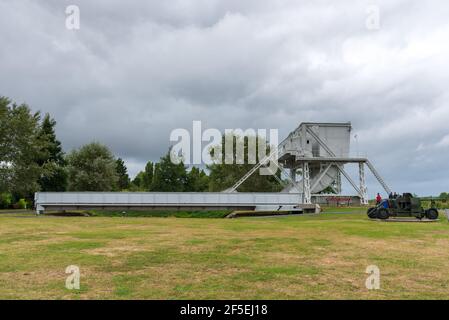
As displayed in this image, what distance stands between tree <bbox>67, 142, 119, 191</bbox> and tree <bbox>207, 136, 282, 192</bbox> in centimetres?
1951

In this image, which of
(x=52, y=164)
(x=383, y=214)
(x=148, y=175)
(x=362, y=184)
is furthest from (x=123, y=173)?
(x=383, y=214)

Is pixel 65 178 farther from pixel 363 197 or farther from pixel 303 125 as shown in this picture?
pixel 363 197

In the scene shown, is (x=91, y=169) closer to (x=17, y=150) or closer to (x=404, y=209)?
(x=17, y=150)

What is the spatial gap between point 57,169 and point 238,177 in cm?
2973

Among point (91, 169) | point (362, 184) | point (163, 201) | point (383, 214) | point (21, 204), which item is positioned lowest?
point (21, 204)

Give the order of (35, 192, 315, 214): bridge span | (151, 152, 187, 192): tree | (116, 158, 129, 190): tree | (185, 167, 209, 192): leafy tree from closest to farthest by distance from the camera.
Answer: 1. (35, 192, 315, 214): bridge span
2. (151, 152, 187, 192): tree
3. (185, 167, 209, 192): leafy tree
4. (116, 158, 129, 190): tree

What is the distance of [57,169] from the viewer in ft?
190

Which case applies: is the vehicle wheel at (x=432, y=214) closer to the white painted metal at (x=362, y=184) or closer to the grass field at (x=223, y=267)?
the grass field at (x=223, y=267)

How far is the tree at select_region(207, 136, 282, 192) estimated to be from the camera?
220ft

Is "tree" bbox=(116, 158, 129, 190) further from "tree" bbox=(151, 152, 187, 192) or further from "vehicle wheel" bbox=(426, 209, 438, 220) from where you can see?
"vehicle wheel" bbox=(426, 209, 438, 220)

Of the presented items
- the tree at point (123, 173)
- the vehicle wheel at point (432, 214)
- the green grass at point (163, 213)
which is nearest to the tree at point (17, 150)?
the green grass at point (163, 213)

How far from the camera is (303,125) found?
2167 inches

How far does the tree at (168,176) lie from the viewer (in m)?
65.4

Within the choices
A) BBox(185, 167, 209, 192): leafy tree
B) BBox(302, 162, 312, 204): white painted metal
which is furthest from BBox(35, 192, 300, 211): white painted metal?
BBox(185, 167, 209, 192): leafy tree
